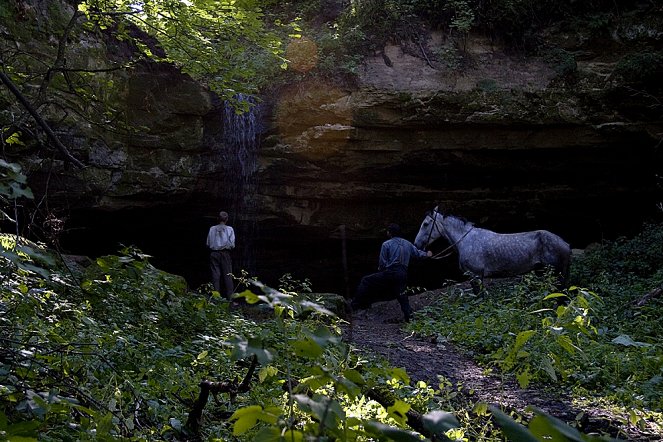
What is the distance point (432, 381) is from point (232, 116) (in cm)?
1042

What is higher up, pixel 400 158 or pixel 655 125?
→ pixel 655 125

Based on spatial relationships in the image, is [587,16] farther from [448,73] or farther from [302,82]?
[302,82]

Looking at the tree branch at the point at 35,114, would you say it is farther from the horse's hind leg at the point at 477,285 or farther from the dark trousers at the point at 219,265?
the dark trousers at the point at 219,265

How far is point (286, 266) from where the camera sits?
709 inches

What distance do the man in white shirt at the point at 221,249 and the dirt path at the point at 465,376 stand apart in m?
3.48

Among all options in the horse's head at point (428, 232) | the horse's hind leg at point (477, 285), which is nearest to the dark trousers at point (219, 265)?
the horse's head at point (428, 232)

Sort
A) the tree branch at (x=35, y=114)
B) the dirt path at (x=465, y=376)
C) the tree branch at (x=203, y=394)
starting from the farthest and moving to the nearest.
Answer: the dirt path at (x=465, y=376) → the tree branch at (x=35, y=114) → the tree branch at (x=203, y=394)

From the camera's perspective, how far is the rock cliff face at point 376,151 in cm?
1357

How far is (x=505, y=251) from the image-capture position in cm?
1155

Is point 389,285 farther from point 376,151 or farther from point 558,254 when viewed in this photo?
point 376,151

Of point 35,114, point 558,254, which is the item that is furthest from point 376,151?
point 35,114

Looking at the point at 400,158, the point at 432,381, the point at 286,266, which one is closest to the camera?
the point at 432,381

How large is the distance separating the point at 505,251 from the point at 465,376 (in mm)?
6192

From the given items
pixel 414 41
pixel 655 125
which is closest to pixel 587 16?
pixel 655 125
